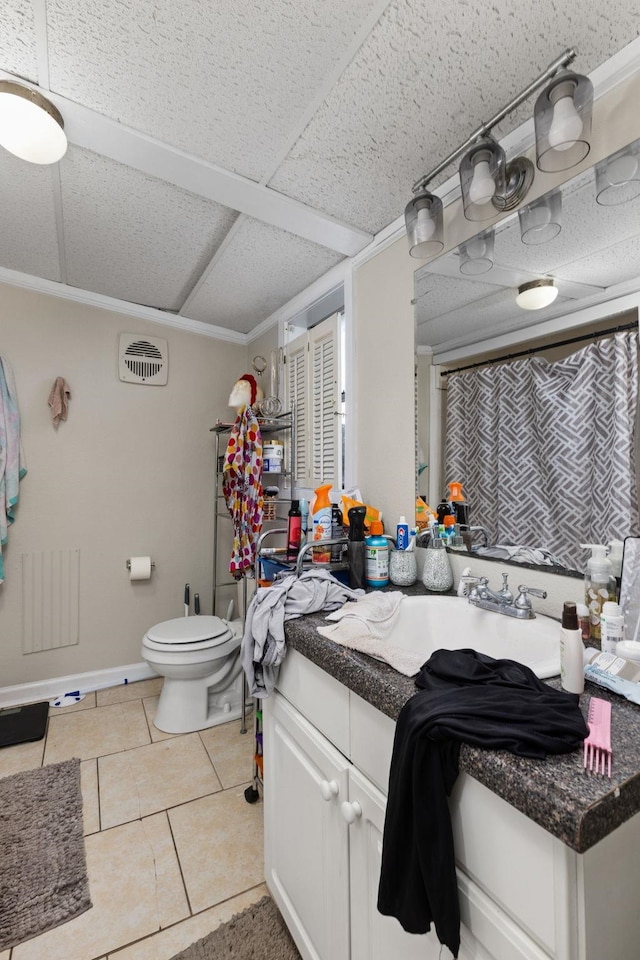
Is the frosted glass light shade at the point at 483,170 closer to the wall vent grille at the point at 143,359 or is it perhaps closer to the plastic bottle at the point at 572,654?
the plastic bottle at the point at 572,654

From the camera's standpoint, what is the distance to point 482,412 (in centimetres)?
138

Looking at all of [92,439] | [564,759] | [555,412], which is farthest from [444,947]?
[92,439]

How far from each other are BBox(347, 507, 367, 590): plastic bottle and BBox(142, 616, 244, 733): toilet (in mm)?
1014

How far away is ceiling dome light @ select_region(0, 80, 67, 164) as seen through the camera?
3.75 ft

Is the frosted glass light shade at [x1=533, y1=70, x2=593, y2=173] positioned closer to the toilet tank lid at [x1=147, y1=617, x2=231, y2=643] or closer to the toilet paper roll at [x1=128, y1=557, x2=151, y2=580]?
the toilet tank lid at [x1=147, y1=617, x2=231, y2=643]

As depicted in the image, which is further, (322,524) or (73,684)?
(73,684)

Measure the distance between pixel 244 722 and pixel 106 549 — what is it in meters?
1.27

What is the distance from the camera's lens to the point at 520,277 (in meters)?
1.25

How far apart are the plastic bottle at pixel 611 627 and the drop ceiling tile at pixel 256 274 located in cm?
175

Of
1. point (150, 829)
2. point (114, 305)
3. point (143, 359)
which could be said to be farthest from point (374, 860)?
point (114, 305)

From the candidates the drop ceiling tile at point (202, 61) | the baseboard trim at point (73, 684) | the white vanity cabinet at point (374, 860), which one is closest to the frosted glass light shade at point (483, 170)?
the drop ceiling tile at point (202, 61)

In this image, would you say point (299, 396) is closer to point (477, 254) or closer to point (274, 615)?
point (477, 254)

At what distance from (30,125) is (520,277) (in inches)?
56.6

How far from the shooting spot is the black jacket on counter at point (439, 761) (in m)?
0.58
